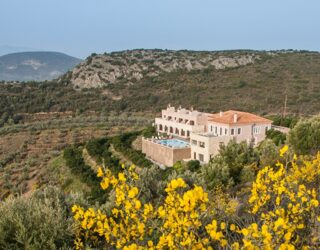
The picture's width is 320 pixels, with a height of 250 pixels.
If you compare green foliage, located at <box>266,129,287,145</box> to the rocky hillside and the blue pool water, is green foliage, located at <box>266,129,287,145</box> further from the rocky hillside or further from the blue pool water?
the rocky hillside

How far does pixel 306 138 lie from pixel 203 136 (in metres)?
10.4

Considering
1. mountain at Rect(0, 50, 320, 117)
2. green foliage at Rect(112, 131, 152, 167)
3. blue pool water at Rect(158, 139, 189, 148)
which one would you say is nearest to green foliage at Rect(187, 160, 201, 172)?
blue pool water at Rect(158, 139, 189, 148)

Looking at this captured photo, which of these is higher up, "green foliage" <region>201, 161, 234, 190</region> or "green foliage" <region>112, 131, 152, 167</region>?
"green foliage" <region>201, 161, 234, 190</region>

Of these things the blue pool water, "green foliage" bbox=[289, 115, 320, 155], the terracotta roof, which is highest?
"green foliage" bbox=[289, 115, 320, 155]

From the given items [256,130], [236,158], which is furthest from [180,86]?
[236,158]

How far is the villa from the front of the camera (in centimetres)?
3181

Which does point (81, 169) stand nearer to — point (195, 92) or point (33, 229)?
point (33, 229)

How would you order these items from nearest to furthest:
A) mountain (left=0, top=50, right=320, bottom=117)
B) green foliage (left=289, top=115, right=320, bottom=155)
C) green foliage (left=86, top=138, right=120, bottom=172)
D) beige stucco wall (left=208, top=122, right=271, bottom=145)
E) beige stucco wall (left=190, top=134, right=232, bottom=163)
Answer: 1. green foliage (left=289, top=115, right=320, bottom=155)
2. beige stucco wall (left=190, top=134, right=232, bottom=163)
3. beige stucco wall (left=208, top=122, right=271, bottom=145)
4. green foliage (left=86, top=138, right=120, bottom=172)
5. mountain (left=0, top=50, right=320, bottom=117)

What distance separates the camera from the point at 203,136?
31781mm

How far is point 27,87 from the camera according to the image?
83.4m

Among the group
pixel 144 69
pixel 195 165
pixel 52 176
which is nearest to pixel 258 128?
pixel 195 165

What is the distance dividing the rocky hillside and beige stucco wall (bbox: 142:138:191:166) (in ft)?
171

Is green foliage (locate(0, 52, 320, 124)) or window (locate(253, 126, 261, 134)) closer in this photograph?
window (locate(253, 126, 261, 134))

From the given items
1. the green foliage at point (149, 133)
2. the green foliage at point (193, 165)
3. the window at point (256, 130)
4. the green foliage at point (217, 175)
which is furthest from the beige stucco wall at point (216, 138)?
the green foliage at point (217, 175)
